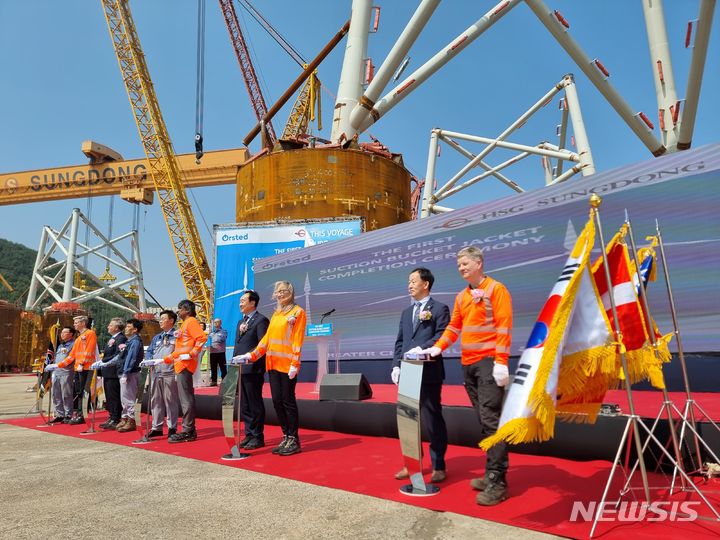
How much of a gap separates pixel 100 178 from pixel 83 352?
37143mm

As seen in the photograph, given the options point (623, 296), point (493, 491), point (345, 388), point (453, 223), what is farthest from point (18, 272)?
point (623, 296)

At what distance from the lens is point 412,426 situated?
3.28 m

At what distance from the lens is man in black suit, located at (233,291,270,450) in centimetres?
540

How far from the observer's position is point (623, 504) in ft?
9.49

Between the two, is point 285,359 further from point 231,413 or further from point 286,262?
point 286,262

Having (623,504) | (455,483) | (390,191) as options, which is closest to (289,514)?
(455,483)

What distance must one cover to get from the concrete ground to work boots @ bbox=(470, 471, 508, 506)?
0.25 meters

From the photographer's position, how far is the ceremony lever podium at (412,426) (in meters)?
3.26

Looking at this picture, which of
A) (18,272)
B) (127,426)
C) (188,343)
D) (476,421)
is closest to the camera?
(476,421)

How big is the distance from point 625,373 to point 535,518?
3.36ft

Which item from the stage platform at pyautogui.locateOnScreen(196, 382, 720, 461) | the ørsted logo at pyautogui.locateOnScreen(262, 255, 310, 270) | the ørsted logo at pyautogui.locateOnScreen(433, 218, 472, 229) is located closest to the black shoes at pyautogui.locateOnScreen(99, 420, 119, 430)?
the stage platform at pyautogui.locateOnScreen(196, 382, 720, 461)

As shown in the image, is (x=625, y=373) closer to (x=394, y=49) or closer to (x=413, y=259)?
(x=413, y=259)

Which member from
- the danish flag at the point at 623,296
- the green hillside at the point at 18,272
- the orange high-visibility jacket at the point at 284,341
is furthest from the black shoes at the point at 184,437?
the green hillside at the point at 18,272
